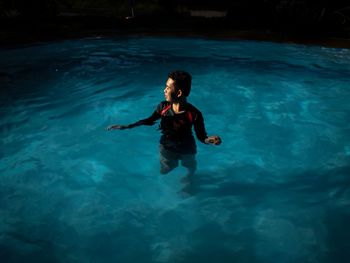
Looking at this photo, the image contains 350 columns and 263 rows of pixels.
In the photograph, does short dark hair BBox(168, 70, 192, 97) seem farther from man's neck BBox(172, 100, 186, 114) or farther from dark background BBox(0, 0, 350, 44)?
dark background BBox(0, 0, 350, 44)

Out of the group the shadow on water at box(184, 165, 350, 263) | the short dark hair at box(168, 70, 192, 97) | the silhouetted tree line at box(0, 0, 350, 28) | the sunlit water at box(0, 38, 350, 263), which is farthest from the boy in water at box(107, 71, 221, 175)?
the silhouetted tree line at box(0, 0, 350, 28)

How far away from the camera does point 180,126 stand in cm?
402

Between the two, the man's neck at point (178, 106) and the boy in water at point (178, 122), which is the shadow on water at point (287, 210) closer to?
the boy in water at point (178, 122)

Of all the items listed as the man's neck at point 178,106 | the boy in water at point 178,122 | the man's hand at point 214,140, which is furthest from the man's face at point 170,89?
the man's hand at point 214,140

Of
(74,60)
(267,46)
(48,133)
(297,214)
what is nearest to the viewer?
(297,214)

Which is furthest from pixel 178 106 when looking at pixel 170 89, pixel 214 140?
pixel 214 140

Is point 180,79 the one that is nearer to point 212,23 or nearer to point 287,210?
point 287,210

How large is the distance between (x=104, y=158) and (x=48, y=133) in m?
1.52

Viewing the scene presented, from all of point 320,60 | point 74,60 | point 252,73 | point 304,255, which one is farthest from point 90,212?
point 320,60

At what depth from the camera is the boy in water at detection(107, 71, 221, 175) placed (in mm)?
3768

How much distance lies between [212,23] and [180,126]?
461 inches

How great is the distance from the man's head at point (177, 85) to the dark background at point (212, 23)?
31.3 feet

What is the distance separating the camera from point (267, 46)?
1160 cm

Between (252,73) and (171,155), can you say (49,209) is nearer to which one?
(171,155)
